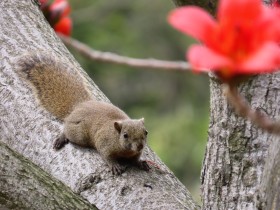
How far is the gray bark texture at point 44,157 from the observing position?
1.96 metres

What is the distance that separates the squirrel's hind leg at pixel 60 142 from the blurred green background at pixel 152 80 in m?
3.88

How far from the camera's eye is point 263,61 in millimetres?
874

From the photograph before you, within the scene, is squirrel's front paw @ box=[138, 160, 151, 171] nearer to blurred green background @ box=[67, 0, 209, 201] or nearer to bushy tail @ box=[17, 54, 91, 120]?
bushy tail @ box=[17, 54, 91, 120]

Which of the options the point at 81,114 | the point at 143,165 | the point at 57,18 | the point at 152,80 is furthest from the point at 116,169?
the point at 152,80

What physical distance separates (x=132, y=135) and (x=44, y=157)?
0.65 metres

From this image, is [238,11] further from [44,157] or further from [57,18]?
[57,18]

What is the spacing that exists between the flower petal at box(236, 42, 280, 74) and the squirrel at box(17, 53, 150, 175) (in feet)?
7.00

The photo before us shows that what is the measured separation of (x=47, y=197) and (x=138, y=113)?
21.5ft

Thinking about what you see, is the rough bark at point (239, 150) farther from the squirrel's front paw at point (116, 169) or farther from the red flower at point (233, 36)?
the red flower at point (233, 36)

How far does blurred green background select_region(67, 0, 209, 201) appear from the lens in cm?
774

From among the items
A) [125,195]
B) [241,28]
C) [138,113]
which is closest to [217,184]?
[125,195]

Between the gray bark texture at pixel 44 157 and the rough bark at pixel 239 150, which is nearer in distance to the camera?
the gray bark texture at pixel 44 157

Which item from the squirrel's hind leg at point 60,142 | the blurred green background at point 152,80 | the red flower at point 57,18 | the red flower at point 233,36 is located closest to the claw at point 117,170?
the squirrel's hind leg at point 60,142

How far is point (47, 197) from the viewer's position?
1955 millimetres
